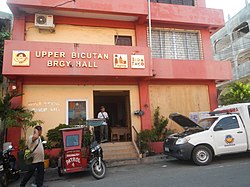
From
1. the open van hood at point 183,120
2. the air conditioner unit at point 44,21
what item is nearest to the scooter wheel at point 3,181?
the open van hood at point 183,120

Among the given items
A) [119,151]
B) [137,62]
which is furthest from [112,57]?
[119,151]

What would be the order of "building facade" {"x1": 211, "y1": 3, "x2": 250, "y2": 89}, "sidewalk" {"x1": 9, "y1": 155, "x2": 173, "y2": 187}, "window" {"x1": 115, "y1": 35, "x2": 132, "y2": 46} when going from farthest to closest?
"building facade" {"x1": 211, "y1": 3, "x2": 250, "y2": 89} < "window" {"x1": 115, "y1": 35, "x2": 132, "y2": 46} < "sidewalk" {"x1": 9, "y1": 155, "x2": 173, "y2": 187}

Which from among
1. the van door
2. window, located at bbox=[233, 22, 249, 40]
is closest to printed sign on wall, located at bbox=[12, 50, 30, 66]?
the van door

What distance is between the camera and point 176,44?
41.5 feet

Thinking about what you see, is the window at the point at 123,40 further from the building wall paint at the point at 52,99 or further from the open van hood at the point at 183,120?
the open van hood at the point at 183,120

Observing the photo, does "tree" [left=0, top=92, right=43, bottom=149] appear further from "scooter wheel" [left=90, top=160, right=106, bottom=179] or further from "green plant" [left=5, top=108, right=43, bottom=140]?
"scooter wheel" [left=90, top=160, right=106, bottom=179]

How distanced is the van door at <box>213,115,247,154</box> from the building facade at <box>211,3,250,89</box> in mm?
13658

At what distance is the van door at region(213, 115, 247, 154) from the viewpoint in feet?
26.9

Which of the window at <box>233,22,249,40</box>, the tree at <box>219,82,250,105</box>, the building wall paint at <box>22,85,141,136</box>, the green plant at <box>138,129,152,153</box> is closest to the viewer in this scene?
the green plant at <box>138,129,152,153</box>

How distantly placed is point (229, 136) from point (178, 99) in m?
4.09

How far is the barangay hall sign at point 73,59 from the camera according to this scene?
9.32 metres

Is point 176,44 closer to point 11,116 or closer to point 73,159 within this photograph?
point 73,159

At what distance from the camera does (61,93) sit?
1052 centimetres

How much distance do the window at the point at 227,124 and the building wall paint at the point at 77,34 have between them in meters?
6.19
